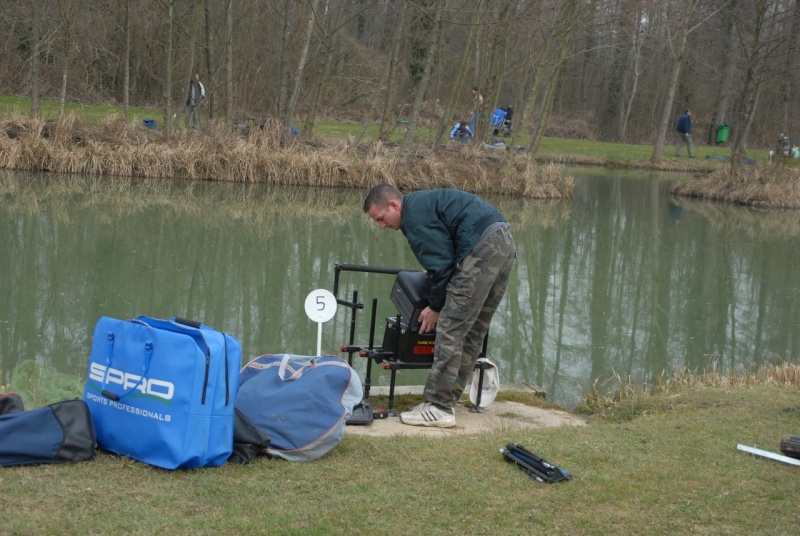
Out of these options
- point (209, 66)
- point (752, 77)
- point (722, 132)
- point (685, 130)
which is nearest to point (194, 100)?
point (209, 66)

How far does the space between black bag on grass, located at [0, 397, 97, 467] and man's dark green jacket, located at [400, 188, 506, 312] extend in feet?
6.92

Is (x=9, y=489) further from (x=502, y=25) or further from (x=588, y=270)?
(x=502, y=25)

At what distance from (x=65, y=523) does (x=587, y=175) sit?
31.4 metres

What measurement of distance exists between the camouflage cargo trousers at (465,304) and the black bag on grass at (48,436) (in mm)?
2158

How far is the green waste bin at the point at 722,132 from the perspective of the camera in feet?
151

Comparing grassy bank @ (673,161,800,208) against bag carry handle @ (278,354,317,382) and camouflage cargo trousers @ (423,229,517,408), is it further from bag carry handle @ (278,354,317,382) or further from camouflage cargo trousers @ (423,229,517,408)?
bag carry handle @ (278,354,317,382)

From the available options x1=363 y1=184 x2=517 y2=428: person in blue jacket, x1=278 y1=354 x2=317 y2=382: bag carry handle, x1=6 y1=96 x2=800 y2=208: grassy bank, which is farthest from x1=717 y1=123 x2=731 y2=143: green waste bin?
x1=278 y1=354 x2=317 y2=382: bag carry handle

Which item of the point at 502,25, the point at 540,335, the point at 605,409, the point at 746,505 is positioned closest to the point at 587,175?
the point at 502,25

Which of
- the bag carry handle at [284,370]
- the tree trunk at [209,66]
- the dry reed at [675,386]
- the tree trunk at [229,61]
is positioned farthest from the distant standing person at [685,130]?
the bag carry handle at [284,370]

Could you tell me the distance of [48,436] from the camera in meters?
4.20

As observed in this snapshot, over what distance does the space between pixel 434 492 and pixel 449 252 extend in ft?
6.00

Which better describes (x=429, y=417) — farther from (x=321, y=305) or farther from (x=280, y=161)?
(x=280, y=161)

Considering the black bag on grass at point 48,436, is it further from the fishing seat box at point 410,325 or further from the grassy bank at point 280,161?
the grassy bank at point 280,161

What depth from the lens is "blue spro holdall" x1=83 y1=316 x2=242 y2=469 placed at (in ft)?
13.8
